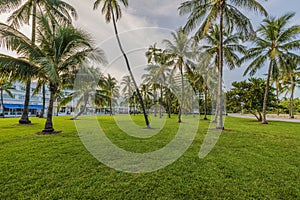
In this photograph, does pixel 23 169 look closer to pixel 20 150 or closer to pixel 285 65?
pixel 20 150

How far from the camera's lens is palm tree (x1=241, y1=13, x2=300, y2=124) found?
47.6ft

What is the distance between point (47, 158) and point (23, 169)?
0.79 metres

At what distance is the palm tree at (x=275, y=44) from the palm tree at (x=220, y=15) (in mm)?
6232

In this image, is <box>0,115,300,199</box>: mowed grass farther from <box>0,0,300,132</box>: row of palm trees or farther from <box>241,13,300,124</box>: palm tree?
<box>241,13,300,124</box>: palm tree

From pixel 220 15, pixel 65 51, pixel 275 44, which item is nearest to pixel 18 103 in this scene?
pixel 65 51

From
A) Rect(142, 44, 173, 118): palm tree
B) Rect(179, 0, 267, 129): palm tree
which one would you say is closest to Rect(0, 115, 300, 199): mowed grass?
Rect(179, 0, 267, 129): palm tree

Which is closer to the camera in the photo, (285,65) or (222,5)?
(222,5)

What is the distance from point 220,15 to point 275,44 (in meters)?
9.45

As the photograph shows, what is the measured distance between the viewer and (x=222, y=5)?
9633 millimetres

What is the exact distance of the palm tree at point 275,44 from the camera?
14500mm

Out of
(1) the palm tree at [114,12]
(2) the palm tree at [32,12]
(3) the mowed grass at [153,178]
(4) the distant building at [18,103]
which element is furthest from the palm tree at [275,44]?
(4) the distant building at [18,103]

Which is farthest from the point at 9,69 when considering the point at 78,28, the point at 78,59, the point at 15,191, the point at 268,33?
the point at 268,33

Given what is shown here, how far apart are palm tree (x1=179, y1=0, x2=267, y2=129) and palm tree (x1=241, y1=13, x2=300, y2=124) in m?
6.23

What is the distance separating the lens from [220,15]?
9.80 metres
